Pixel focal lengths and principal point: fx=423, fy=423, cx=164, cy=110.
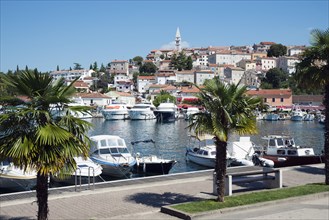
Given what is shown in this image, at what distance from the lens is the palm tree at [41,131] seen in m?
10.9

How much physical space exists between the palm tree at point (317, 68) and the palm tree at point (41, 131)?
11013 mm

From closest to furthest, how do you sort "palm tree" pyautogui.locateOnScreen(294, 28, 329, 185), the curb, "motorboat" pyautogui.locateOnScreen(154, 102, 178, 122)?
the curb < "palm tree" pyautogui.locateOnScreen(294, 28, 329, 185) < "motorboat" pyautogui.locateOnScreen(154, 102, 178, 122)

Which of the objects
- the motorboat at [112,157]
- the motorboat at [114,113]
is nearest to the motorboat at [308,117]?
the motorboat at [114,113]

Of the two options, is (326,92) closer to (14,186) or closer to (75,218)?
(75,218)

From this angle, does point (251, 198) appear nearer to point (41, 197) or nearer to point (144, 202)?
point (144, 202)

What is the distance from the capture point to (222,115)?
48.9ft

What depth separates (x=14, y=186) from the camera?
25.1 m

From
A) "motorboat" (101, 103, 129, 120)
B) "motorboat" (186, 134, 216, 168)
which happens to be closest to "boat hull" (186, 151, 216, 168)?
"motorboat" (186, 134, 216, 168)

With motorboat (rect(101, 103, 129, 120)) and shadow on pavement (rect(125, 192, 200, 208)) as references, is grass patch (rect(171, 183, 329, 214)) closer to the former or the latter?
shadow on pavement (rect(125, 192, 200, 208))

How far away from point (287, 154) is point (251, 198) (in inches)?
733

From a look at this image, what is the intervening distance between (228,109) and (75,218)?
21.0 ft

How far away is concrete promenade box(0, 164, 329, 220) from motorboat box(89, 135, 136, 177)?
9.32m

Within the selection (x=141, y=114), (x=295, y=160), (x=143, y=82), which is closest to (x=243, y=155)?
(x=295, y=160)

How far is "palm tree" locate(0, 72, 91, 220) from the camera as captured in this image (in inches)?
429
